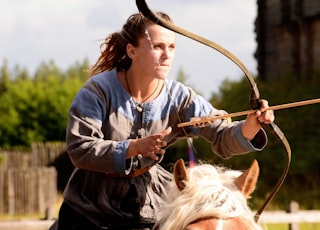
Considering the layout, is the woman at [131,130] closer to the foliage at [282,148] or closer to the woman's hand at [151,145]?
the woman's hand at [151,145]


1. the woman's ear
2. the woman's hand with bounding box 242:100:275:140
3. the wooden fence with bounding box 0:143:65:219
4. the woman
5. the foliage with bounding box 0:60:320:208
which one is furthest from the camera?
the wooden fence with bounding box 0:143:65:219

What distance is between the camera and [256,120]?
381cm

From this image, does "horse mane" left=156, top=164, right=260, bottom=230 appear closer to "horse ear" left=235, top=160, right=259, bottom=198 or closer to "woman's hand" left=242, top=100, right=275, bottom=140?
"horse ear" left=235, top=160, right=259, bottom=198

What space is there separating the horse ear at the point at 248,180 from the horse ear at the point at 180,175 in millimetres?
215

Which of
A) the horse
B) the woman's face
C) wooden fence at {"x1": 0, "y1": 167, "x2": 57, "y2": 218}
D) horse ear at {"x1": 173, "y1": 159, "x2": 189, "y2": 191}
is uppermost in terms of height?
the woman's face

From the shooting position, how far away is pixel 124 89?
4.03 meters

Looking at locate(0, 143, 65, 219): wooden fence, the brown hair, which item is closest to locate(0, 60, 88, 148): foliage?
locate(0, 143, 65, 219): wooden fence

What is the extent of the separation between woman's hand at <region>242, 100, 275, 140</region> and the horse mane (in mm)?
304

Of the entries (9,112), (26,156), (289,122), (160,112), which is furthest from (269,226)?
(9,112)

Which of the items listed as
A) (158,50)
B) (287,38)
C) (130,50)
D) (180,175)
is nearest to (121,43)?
(130,50)

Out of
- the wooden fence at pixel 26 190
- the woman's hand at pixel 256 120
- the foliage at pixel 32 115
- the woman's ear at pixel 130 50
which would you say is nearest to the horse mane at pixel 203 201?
the woman's hand at pixel 256 120

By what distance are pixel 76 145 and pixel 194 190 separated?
0.70 metres

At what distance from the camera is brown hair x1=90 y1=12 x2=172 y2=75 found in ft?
13.1

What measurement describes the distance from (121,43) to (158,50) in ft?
1.09
